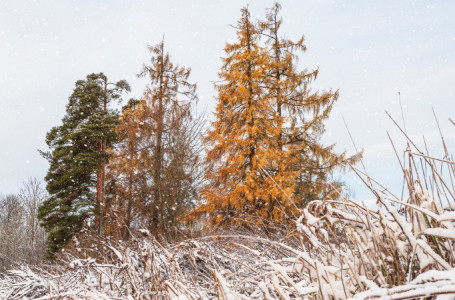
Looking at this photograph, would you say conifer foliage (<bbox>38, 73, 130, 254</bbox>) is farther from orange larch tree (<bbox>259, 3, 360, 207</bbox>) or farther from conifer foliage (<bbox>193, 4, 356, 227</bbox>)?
orange larch tree (<bbox>259, 3, 360, 207</bbox>)

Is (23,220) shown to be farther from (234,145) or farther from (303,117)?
(303,117)

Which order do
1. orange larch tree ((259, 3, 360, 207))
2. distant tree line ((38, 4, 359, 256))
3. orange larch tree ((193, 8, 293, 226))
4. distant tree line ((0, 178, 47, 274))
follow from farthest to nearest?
distant tree line ((0, 178, 47, 274)) < orange larch tree ((259, 3, 360, 207)) < distant tree line ((38, 4, 359, 256)) < orange larch tree ((193, 8, 293, 226))

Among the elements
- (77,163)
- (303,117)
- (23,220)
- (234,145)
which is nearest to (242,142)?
(234,145)

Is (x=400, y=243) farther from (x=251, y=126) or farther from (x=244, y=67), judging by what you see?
(x=244, y=67)

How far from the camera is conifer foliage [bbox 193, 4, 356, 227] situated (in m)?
10.4

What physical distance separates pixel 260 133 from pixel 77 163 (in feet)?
34.5

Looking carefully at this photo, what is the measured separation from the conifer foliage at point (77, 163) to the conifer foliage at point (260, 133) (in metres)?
6.88

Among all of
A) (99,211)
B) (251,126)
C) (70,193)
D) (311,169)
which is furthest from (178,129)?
(70,193)

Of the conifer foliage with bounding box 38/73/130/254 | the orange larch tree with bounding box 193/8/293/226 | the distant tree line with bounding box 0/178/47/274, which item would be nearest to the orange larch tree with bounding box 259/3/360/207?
the orange larch tree with bounding box 193/8/293/226

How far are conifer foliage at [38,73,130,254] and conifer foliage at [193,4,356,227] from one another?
688 centimetres

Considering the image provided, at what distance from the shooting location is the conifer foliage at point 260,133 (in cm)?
1038

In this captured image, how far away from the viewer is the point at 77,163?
53.0 feet

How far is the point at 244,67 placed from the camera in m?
11.6

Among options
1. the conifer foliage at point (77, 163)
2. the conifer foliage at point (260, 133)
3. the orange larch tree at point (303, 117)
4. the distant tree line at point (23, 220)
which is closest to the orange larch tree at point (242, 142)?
the conifer foliage at point (260, 133)
